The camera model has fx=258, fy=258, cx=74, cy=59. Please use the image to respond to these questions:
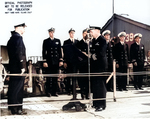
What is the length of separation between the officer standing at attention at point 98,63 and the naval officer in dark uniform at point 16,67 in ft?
4.04

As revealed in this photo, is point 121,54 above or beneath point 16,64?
above

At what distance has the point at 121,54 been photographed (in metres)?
5.01

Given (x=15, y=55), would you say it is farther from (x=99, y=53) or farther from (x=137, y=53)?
(x=137, y=53)

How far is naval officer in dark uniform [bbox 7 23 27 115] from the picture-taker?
4.27 metres

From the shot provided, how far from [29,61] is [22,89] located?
0.49 metres

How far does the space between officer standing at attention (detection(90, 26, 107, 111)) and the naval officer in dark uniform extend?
1231 millimetres

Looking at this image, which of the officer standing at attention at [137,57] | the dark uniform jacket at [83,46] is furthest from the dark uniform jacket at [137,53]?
the dark uniform jacket at [83,46]

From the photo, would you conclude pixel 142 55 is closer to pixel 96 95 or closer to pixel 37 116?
pixel 96 95

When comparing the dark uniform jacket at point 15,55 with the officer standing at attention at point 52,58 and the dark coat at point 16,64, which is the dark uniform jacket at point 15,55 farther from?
the officer standing at attention at point 52,58

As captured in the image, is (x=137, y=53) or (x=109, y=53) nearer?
(x=109, y=53)

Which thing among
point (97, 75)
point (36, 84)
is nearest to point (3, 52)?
point (36, 84)

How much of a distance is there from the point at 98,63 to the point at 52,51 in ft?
2.79

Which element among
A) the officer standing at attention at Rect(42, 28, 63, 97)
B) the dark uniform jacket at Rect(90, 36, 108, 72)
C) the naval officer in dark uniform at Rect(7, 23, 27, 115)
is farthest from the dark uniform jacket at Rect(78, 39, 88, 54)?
the naval officer in dark uniform at Rect(7, 23, 27, 115)

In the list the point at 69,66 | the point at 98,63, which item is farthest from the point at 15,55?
the point at 98,63
